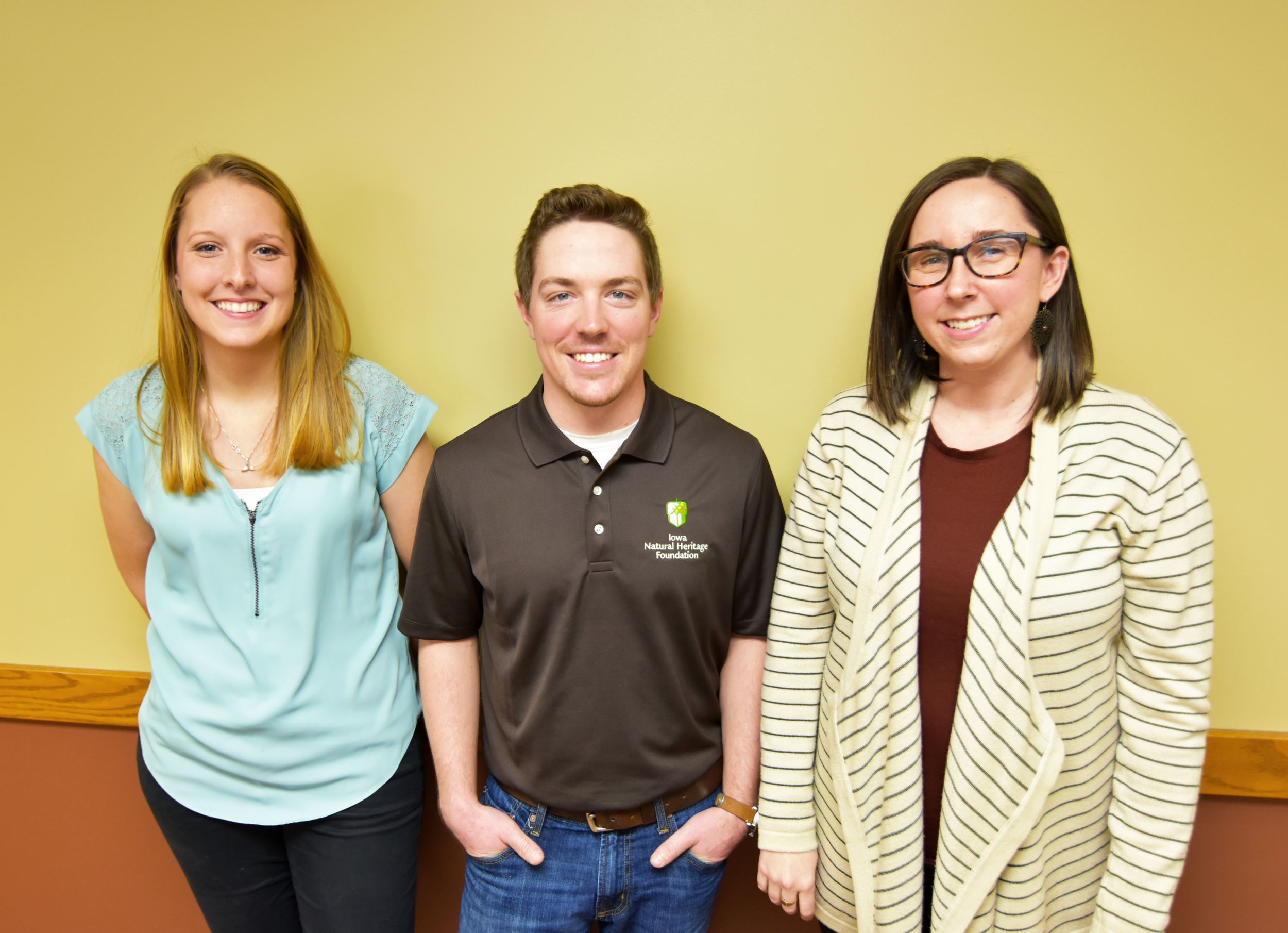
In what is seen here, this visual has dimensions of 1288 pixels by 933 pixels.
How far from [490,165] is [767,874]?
157 cm

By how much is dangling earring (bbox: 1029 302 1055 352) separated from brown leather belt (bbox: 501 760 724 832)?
99cm

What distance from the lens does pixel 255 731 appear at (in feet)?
5.22

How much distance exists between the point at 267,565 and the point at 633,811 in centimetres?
86

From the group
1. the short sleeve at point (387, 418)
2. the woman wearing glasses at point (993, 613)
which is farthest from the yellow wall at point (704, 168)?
the woman wearing glasses at point (993, 613)

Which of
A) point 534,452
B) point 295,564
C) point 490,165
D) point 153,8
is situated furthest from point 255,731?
point 153,8

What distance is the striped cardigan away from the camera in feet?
3.97

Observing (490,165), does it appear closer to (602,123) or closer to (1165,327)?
(602,123)

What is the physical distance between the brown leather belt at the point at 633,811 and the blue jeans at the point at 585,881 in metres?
0.01

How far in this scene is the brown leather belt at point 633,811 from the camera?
4.87 ft

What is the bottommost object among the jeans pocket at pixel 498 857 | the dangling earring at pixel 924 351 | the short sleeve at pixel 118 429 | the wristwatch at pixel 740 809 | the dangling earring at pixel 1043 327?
the jeans pocket at pixel 498 857

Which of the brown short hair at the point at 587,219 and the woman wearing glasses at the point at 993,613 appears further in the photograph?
the brown short hair at the point at 587,219

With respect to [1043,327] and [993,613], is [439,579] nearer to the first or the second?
[993,613]

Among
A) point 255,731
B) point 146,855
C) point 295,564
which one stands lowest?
point 146,855

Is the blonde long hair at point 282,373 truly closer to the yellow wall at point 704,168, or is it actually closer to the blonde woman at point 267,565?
the blonde woman at point 267,565
